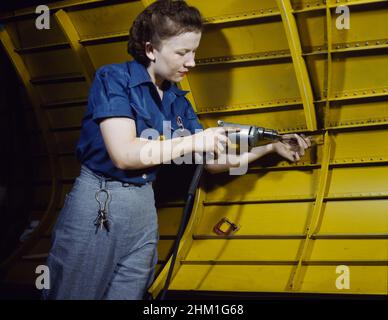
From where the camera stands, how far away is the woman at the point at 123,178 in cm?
218

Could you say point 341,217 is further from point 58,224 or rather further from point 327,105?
point 58,224

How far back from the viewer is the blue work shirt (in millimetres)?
2098

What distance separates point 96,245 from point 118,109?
2.41ft

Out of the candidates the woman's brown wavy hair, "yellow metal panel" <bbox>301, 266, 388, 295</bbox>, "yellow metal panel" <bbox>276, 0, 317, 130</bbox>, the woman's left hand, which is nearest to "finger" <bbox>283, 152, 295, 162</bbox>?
the woman's left hand

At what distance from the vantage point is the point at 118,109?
2055 mm

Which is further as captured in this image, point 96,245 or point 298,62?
point 298,62

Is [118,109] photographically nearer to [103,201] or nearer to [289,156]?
[103,201]

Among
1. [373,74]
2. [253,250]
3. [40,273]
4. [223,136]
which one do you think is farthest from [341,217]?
[40,273]

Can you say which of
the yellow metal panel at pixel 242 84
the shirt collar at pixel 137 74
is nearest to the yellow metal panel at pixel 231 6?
the yellow metal panel at pixel 242 84

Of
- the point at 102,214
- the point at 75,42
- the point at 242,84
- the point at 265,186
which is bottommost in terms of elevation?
the point at 102,214

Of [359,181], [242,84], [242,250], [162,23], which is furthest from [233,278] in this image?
[162,23]

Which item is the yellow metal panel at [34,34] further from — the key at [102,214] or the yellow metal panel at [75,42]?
the key at [102,214]

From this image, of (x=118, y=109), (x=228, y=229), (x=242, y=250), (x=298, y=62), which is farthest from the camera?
(x=228, y=229)

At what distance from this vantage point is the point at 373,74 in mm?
3605
